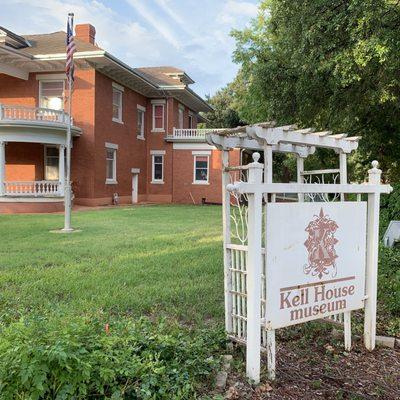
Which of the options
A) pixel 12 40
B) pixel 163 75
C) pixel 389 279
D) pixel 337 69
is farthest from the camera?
pixel 163 75

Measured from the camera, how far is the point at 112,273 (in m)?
6.76

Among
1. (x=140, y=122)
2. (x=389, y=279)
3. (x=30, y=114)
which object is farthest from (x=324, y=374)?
(x=140, y=122)

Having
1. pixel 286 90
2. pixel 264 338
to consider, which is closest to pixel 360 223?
pixel 264 338

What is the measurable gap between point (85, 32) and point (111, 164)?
757 cm

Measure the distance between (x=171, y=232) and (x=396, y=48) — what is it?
A: 6.86 metres

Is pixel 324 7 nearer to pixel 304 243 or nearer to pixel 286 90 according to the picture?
pixel 286 90

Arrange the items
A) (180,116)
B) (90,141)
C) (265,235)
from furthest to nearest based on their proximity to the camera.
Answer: (180,116) → (90,141) → (265,235)

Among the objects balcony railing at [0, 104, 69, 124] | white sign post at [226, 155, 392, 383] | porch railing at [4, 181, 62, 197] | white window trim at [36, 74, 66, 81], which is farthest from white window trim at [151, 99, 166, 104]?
white sign post at [226, 155, 392, 383]

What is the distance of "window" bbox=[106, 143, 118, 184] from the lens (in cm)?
2364

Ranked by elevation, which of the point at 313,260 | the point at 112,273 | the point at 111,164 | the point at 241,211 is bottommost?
the point at 112,273

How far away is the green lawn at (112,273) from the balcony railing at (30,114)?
9.26 m

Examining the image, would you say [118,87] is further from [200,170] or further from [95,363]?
[95,363]

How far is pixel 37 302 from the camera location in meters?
5.16

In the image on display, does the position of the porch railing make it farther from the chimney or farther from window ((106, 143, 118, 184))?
the chimney
